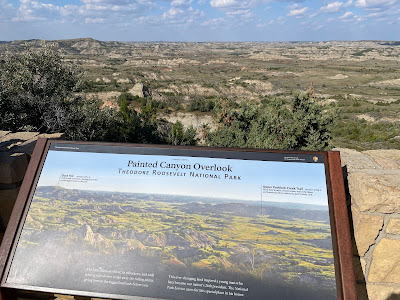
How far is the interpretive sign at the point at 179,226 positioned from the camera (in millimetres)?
1842

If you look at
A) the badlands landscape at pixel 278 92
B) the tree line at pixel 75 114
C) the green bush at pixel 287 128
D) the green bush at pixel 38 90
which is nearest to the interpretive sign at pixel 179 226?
the green bush at pixel 287 128

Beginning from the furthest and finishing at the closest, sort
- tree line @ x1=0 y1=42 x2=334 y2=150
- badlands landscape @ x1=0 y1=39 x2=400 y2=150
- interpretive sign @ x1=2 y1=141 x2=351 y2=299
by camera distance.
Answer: badlands landscape @ x1=0 y1=39 x2=400 y2=150
tree line @ x1=0 y1=42 x2=334 y2=150
interpretive sign @ x1=2 y1=141 x2=351 y2=299

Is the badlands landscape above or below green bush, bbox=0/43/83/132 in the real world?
below

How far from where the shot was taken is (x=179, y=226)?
2.01 metres

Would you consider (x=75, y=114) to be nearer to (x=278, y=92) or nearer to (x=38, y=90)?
(x=38, y=90)

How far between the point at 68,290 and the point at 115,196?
644 millimetres

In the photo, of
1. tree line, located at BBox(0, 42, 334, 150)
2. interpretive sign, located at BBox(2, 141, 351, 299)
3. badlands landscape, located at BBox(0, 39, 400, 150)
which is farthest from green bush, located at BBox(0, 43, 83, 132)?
interpretive sign, located at BBox(2, 141, 351, 299)

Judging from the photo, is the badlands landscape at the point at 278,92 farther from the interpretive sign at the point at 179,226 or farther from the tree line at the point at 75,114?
the interpretive sign at the point at 179,226

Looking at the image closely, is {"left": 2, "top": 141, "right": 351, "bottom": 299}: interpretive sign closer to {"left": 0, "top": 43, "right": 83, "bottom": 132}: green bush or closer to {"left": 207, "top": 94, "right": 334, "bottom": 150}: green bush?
{"left": 207, "top": 94, "right": 334, "bottom": 150}: green bush

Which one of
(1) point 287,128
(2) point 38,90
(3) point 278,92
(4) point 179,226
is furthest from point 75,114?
(3) point 278,92

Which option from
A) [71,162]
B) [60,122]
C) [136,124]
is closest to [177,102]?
[136,124]

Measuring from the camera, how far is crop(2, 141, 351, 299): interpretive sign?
1842 mm

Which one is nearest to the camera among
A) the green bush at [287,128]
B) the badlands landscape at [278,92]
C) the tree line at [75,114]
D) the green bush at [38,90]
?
the green bush at [287,128]

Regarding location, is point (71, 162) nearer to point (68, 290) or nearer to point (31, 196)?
point (31, 196)
